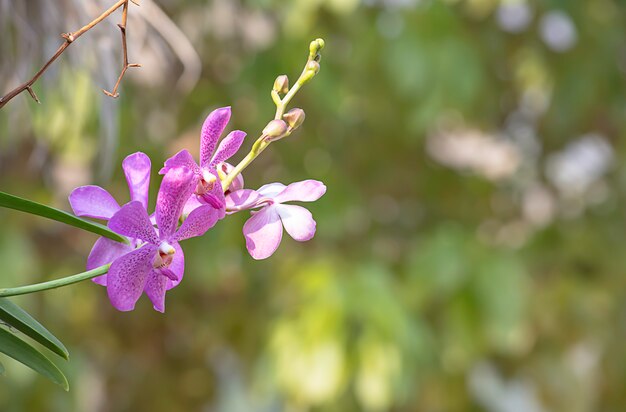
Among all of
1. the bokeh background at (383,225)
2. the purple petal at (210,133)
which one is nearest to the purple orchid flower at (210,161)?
the purple petal at (210,133)

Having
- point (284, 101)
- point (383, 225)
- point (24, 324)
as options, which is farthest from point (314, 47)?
point (383, 225)

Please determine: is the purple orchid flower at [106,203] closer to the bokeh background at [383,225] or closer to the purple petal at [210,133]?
the purple petal at [210,133]

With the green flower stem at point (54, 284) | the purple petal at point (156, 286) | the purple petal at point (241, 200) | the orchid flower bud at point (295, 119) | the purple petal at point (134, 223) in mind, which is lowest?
the green flower stem at point (54, 284)

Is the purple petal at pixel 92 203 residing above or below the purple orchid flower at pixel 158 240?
above

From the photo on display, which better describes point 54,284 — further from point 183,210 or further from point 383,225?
point 383,225

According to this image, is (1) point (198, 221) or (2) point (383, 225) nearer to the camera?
(1) point (198, 221)

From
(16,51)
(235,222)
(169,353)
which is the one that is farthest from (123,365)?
(16,51)
